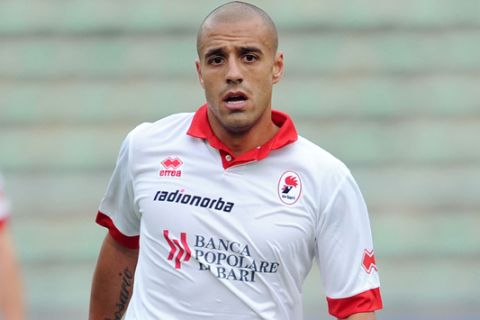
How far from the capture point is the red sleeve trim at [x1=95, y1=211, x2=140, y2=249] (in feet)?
16.9

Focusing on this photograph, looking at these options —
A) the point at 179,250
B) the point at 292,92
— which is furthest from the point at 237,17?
the point at 292,92

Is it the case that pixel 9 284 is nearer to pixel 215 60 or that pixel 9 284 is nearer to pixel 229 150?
pixel 229 150

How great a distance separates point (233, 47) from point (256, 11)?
0.60ft

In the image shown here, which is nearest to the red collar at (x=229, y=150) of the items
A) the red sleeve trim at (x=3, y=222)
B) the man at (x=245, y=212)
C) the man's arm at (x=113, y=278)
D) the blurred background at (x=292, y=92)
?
the man at (x=245, y=212)

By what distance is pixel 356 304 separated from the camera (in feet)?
15.3

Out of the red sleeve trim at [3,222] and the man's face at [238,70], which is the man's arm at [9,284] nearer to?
the red sleeve trim at [3,222]

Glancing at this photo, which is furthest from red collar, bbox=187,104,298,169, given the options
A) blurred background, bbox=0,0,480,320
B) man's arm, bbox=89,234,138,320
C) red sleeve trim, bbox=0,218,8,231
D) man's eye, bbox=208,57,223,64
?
blurred background, bbox=0,0,480,320

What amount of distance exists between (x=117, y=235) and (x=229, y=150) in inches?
26.2

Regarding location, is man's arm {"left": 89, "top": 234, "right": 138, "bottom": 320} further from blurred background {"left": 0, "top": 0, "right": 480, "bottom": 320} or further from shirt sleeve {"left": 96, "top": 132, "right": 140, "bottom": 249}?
blurred background {"left": 0, "top": 0, "right": 480, "bottom": 320}

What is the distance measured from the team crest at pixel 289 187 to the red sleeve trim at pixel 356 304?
0.38 meters

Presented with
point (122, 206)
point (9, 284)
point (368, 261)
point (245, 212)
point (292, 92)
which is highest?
point (292, 92)

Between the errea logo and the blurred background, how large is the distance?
3.64 meters

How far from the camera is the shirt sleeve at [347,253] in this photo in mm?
4605

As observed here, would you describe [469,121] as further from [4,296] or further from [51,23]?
[4,296]
